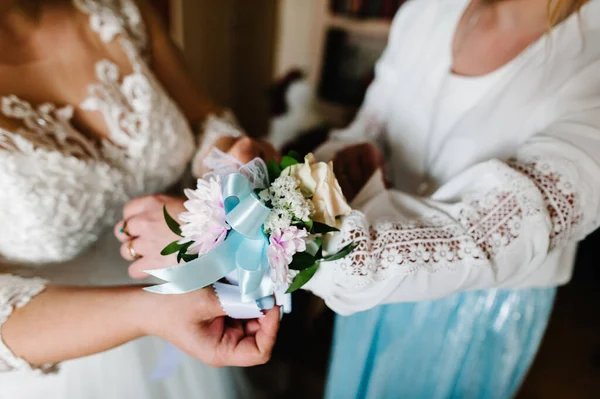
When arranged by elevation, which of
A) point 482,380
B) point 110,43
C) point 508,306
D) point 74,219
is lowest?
point 482,380

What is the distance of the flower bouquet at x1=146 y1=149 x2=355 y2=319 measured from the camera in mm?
473

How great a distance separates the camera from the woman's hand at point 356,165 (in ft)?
2.26

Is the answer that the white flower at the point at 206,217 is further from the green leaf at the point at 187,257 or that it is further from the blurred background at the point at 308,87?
the blurred background at the point at 308,87

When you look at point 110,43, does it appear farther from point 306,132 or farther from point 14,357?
point 306,132

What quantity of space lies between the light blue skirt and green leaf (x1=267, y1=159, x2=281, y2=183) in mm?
379

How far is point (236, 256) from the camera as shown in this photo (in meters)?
0.49

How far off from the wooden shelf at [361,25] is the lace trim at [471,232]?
1317mm

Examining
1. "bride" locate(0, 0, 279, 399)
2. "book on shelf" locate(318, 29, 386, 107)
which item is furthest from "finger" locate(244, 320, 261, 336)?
"book on shelf" locate(318, 29, 386, 107)

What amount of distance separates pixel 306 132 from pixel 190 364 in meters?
Result: 1.11

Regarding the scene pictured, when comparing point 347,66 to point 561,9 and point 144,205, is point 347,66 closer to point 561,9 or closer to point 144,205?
point 561,9

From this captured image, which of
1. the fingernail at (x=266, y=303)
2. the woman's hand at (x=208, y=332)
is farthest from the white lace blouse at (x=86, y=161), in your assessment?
the fingernail at (x=266, y=303)

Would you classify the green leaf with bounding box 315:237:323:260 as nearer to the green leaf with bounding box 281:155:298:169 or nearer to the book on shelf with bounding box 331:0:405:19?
the green leaf with bounding box 281:155:298:169

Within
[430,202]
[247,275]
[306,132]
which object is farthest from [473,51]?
[306,132]

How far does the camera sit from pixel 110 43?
2.65ft
